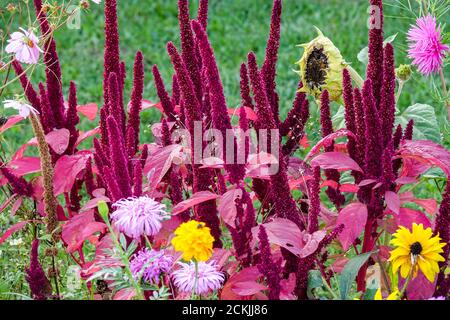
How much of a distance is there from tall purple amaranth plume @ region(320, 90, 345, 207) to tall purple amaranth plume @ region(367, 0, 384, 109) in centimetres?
10

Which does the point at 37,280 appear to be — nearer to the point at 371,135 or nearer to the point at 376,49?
the point at 371,135

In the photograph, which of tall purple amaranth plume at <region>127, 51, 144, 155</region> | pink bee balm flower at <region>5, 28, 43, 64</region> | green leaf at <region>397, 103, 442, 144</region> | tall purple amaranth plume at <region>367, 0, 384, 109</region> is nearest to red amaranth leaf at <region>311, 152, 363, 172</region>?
tall purple amaranth plume at <region>367, 0, 384, 109</region>

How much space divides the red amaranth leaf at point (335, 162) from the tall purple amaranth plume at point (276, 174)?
3.3 inches

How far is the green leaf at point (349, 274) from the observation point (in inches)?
60.7

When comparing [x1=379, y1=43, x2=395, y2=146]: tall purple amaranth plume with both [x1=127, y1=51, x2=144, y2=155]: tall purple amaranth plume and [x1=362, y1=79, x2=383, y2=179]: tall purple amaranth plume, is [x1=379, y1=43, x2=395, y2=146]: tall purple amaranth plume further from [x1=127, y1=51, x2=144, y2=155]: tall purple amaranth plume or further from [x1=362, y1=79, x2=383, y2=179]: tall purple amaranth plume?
[x1=127, y1=51, x2=144, y2=155]: tall purple amaranth plume

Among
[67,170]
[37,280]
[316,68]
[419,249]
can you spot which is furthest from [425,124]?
[37,280]

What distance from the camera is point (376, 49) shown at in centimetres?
166

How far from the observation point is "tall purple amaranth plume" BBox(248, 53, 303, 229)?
1.57m

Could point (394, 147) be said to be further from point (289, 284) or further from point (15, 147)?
point (15, 147)

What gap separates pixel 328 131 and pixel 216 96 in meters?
0.35

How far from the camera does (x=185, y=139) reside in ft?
5.91

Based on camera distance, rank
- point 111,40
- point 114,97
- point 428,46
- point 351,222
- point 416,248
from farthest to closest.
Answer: point 428,46, point 111,40, point 114,97, point 351,222, point 416,248

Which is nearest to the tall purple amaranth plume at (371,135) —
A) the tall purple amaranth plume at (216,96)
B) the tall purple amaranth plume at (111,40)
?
the tall purple amaranth plume at (216,96)

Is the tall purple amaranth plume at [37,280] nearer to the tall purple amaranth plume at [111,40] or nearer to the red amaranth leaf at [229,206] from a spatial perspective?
the red amaranth leaf at [229,206]
